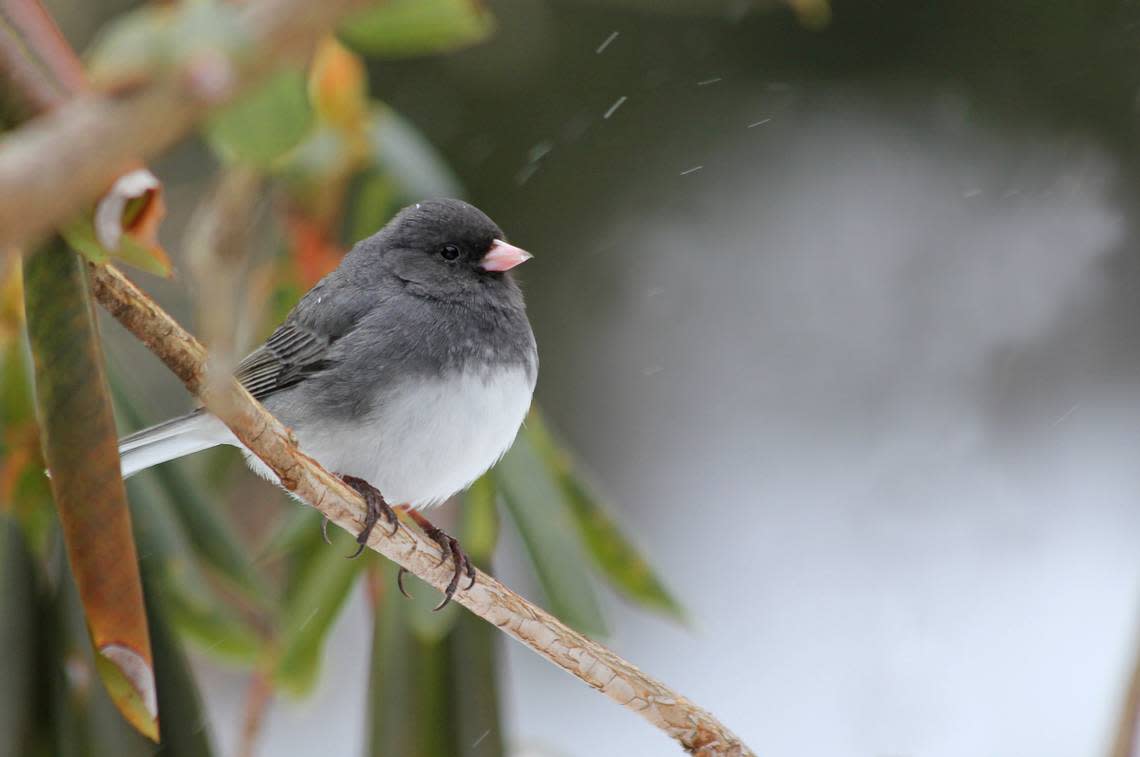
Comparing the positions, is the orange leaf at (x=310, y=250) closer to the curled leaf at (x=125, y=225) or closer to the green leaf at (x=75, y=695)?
the green leaf at (x=75, y=695)

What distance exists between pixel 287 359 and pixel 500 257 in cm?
27

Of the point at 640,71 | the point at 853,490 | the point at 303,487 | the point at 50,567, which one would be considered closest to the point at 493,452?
the point at 303,487

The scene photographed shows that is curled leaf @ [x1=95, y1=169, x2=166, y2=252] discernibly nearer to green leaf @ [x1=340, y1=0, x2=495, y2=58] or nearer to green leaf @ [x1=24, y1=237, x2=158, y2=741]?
green leaf @ [x1=24, y1=237, x2=158, y2=741]

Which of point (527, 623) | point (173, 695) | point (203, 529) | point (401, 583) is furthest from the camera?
point (203, 529)

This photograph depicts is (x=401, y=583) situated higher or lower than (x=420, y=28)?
lower

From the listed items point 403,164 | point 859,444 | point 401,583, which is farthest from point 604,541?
point 859,444

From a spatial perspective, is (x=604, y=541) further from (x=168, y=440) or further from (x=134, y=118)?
(x=134, y=118)

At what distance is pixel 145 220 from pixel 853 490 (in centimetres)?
225

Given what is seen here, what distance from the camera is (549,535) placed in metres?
1.37

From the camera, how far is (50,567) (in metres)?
1.25

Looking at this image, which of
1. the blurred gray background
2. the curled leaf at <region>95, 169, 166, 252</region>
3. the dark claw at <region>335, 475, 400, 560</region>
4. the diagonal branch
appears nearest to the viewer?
the curled leaf at <region>95, 169, 166, 252</region>

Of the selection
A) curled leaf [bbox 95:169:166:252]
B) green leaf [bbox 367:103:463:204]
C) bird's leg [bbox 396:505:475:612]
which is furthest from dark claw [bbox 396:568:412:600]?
curled leaf [bbox 95:169:166:252]

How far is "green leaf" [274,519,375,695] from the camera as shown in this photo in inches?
53.8

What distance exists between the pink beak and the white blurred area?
4.01ft
